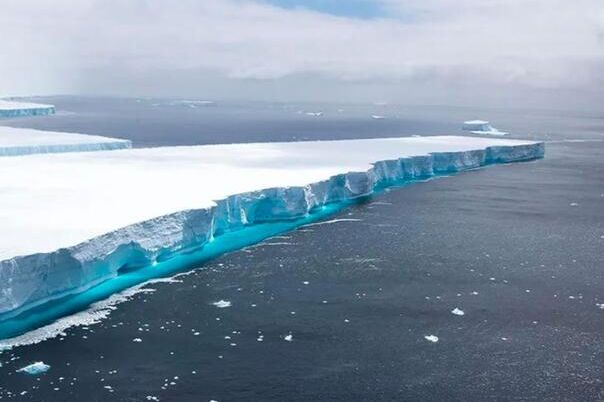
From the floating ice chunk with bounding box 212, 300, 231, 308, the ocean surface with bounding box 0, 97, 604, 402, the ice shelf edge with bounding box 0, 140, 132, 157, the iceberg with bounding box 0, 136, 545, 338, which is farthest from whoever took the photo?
the ice shelf edge with bounding box 0, 140, 132, 157

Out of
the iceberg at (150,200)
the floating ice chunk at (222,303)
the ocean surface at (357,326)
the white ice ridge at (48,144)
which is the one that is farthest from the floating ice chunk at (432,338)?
the white ice ridge at (48,144)

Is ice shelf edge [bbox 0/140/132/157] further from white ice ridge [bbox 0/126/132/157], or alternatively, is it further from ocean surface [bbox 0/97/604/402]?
ocean surface [bbox 0/97/604/402]

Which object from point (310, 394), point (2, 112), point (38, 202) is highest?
point (2, 112)

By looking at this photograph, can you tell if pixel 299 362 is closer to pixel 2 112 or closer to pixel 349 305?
pixel 349 305

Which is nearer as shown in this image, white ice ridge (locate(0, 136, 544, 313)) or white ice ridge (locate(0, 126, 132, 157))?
white ice ridge (locate(0, 136, 544, 313))

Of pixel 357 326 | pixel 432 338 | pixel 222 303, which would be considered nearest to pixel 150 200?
pixel 222 303

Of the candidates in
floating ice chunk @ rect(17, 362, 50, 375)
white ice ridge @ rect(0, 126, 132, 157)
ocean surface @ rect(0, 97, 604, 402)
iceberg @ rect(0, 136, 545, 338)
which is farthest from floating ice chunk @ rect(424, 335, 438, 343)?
white ice ridge @ rect(0, 126, 132, 157)

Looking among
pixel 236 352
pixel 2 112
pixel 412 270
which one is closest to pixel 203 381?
pixel 236 352
